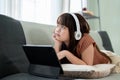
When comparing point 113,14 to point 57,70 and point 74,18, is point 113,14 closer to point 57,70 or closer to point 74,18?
point 74,18

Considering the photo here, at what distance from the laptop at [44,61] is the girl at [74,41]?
0.21 metres

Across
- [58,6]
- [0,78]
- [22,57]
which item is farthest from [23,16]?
[0,78]

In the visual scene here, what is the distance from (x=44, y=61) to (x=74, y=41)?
1.23 ft

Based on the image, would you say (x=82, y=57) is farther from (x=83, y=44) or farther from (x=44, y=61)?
(x=44, y=61)

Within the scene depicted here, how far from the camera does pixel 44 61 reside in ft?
3.09

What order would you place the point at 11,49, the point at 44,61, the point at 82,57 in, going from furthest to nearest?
the point at 82,57, the point at 11,49, the point at 44,61

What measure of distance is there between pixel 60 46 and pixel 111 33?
1.94 metres

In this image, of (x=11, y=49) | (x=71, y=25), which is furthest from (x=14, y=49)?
(x=71, y=25)

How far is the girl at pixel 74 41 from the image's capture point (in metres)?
1.18

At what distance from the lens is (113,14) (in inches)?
122

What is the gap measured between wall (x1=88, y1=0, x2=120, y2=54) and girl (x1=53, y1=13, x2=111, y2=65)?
184cm

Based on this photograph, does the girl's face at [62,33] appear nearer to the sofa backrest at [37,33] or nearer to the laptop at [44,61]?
the sofa backrest at [37,33]

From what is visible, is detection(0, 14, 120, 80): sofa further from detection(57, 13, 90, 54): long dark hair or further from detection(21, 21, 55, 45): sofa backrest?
detection(57, 13, 90, 54): long dark hair

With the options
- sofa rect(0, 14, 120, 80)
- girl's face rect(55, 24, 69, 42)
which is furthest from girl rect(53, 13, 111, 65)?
sofa rect(0, 14, 120, 80)
